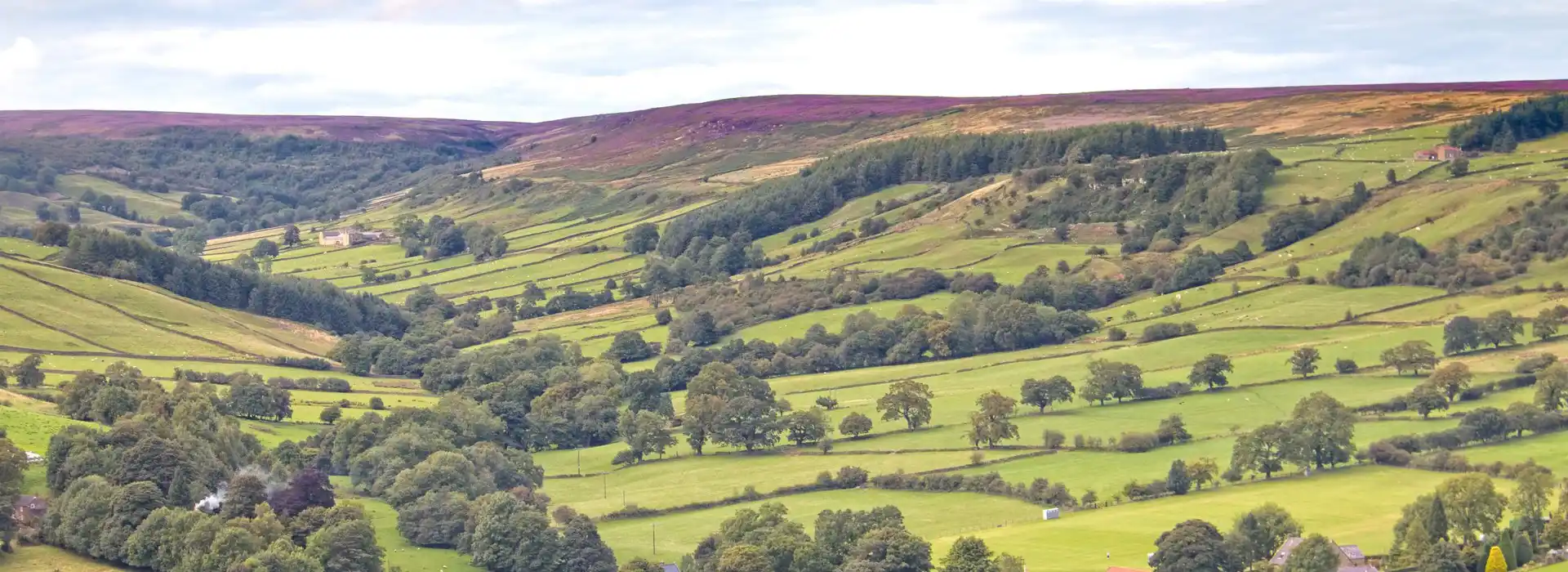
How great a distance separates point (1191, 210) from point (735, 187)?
60596mm

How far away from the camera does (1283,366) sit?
10244cm

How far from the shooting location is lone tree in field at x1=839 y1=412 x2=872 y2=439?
9612cm

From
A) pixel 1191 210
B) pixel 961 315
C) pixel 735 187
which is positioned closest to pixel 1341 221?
pixel 1191 210

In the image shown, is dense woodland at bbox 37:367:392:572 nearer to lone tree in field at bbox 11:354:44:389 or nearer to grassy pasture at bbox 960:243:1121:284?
lone tree in field at bbox 11:354:44:389

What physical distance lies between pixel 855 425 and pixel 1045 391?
10857 millimetres

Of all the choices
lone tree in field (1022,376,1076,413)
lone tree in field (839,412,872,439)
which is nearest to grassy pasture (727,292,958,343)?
lone tree in field (1022,376,1076,413)

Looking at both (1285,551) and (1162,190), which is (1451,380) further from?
(1162,190)

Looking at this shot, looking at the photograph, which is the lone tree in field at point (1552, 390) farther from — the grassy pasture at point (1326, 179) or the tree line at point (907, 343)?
the grassy pasture at point (1326, 179)

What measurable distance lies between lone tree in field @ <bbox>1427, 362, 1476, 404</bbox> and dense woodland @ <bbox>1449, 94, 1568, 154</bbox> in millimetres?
69311

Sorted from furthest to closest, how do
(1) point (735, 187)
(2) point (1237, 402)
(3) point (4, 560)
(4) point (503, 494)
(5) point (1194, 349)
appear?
(1) point (735, 187) < (5) point (1194, 349) < (2) point (1237, 402) < (4) point (503, 494) < (3) point (4, 560)

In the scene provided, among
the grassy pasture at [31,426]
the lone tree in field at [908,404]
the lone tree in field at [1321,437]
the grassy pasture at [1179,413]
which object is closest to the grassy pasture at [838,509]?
the grassy pasture at [1179,413]

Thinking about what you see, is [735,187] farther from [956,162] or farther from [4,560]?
[4,560]

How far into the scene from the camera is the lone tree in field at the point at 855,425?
315 ft

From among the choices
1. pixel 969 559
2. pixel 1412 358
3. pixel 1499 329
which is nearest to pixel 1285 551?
pixel 969 559
